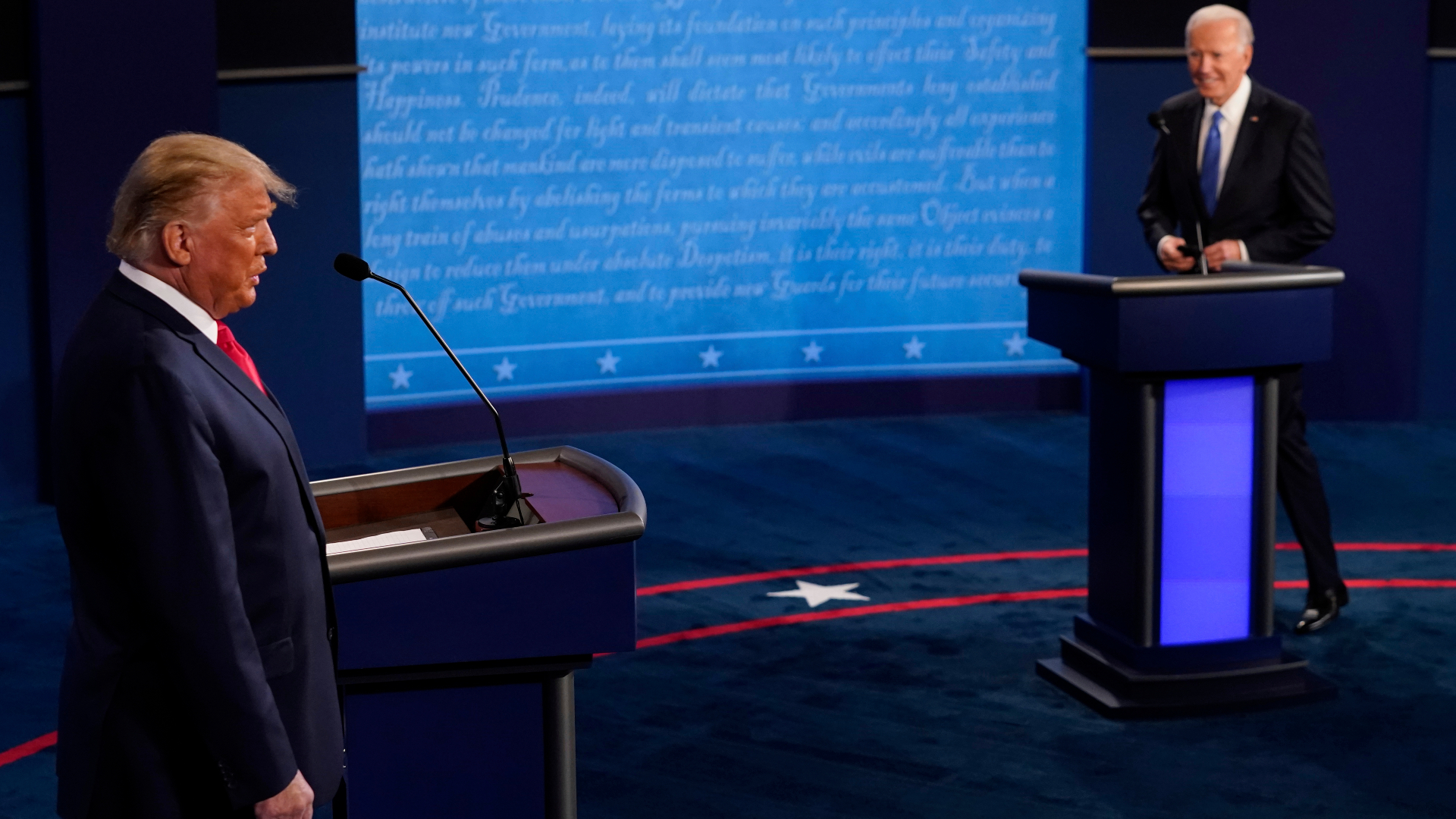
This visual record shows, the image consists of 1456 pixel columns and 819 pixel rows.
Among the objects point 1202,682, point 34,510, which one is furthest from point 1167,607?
point 34,510

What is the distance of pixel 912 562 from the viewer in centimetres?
584

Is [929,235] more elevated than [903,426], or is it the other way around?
[929,235]

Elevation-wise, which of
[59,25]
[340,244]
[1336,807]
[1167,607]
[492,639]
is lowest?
[1336,807]

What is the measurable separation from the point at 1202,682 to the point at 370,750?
8.09 feet

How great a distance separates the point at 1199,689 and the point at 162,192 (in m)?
3.06

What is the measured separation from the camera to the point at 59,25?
659cm

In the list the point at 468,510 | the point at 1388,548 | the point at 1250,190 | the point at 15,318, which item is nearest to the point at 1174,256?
the point at 1250,190

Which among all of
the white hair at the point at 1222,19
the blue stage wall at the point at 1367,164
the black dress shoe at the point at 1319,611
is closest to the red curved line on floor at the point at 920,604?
the black dress shoe at the point at 1319,611

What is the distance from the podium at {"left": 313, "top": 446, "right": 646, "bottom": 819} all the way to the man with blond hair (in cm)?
27

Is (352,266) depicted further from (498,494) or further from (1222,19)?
(1222,19)

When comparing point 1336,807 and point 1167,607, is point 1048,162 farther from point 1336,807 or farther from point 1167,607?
point 1336,807

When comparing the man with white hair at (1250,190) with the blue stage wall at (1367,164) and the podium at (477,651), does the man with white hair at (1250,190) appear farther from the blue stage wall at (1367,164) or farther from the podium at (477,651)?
the blue stage wall at (1367,164)

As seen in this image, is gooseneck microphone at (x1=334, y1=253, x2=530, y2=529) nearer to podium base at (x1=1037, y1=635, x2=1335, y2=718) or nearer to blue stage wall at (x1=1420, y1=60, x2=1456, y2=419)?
podium base at (x1=1037, y1=635, x2=1335, y2=718)

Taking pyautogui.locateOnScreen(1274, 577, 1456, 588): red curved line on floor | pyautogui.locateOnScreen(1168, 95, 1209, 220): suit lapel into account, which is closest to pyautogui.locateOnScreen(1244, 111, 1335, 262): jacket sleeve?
pyautogui.locateOnScreen(1168, 95, 1209, 220): suit lapel
